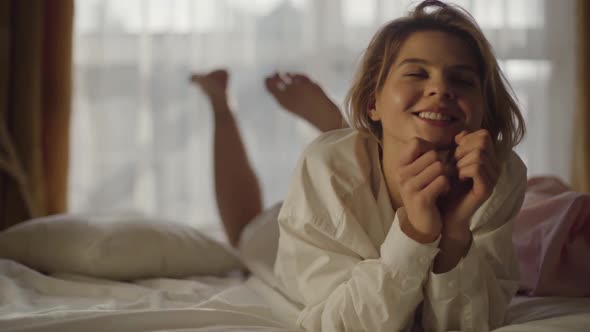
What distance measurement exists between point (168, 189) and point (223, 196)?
611 millimetres

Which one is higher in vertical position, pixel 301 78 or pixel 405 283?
pixel 301 78

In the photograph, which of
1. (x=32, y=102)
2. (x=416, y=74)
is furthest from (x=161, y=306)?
(x=32, y=102)

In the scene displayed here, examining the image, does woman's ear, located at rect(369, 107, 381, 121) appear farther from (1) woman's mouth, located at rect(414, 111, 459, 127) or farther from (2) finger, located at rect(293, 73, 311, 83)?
(2) finger, located at rect(293, 73, 311, 83)

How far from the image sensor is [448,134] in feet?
3.61

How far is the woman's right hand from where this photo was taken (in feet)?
3.27

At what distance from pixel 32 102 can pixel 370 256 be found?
1730mm

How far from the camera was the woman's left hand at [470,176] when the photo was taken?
1.00 meters

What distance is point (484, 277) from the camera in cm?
109

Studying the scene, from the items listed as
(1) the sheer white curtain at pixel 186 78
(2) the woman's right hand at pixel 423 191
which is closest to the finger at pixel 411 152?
(2) the woman's right hand at pixel 423 191

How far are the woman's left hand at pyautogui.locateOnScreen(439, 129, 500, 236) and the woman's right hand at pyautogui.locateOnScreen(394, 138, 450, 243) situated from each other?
4cm

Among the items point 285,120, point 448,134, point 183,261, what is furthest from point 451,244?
point 285,120

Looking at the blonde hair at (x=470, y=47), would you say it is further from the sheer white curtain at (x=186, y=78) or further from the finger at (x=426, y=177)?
the sheer white curtain at (x=186, y=78)

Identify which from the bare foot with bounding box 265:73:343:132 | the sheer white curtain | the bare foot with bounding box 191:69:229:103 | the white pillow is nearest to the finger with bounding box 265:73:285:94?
the bare foot with bounding box 265:73:343:132

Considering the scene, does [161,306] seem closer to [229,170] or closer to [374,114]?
[374,114]
